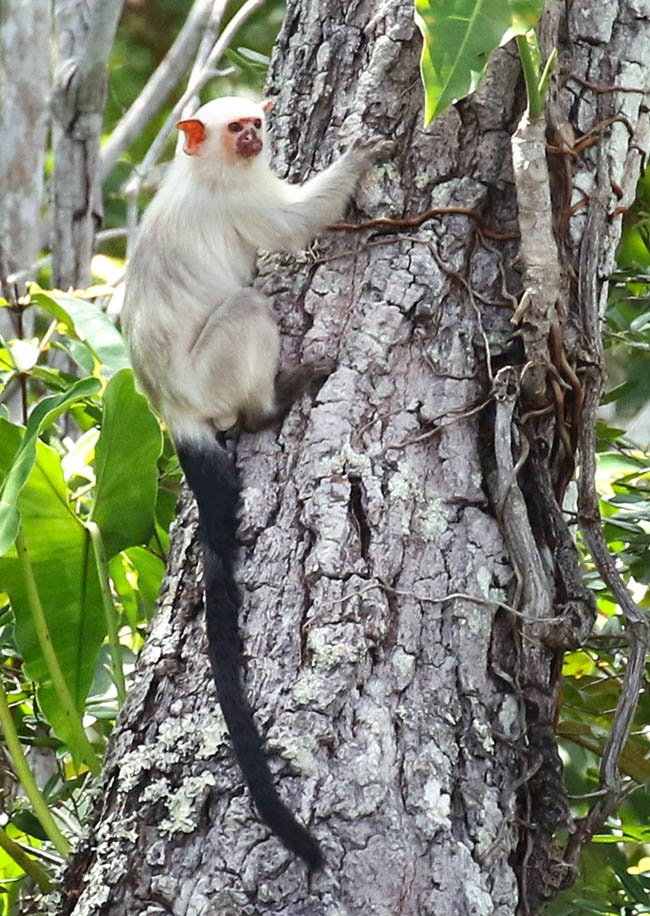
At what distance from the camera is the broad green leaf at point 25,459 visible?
87.6 inches

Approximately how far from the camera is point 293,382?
2289 millimetres

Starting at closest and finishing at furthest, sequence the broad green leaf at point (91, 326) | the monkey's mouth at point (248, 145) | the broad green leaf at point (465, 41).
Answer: the broad green leaf at point (465, 41)
the monkey's mouth at point (248, 145)
the broad green leaf at point (91, 326)

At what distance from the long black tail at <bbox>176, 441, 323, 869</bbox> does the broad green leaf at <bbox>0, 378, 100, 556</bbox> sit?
250mm

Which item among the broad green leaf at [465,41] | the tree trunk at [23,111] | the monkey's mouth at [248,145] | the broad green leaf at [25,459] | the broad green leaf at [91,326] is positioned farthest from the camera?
the tree trunk at [23,111]

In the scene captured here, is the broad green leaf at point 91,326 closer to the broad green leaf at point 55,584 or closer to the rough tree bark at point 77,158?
the broad green leaf at point 55,584

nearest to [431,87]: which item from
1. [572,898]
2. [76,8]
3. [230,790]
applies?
[230,790]

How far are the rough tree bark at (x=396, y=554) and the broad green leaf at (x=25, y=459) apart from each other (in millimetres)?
308

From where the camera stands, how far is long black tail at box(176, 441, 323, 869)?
6.20 feet

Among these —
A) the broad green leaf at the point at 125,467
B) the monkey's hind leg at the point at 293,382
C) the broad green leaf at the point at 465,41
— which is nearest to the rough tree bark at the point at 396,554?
the monkey's hind leg at the point at 293,382

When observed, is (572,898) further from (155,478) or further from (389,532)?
(155,478)

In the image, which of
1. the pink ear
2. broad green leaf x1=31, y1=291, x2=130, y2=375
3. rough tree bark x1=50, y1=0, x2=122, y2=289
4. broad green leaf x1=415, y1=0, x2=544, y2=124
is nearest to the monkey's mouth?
the pink ear

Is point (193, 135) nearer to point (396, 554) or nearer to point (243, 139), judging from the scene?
point (243, 139)

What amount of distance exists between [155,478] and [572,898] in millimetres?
1168

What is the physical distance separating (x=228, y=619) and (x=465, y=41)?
0.98 m
